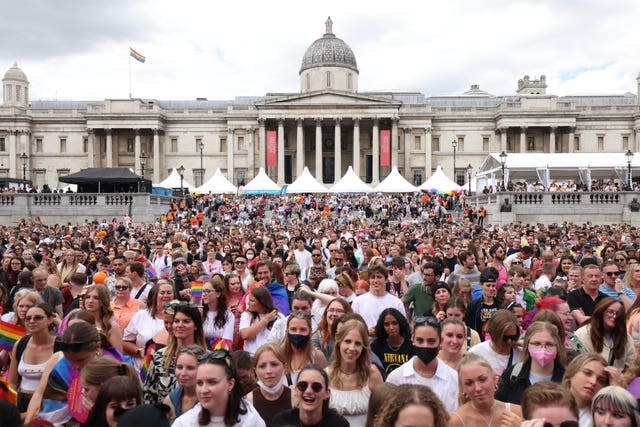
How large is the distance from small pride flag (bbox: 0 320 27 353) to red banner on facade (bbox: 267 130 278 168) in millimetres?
61555

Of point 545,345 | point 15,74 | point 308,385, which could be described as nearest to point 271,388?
point 308,385

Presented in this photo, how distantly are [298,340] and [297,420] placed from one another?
1.53 metres

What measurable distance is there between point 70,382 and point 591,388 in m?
4.01

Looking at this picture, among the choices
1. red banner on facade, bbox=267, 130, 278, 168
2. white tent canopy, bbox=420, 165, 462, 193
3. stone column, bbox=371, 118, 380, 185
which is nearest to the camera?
white tent canopy, bbox=420, 165, 462, 193

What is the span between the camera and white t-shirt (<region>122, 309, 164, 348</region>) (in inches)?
282

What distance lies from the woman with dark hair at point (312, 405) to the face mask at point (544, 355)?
1.93 m

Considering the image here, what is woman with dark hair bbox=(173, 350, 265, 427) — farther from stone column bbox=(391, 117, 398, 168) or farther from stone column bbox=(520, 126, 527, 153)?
stone column bbox=(520, 126, 527, 153)

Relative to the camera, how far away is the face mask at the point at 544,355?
204 inches

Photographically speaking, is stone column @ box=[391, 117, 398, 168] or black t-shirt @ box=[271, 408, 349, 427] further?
stone column @ box=[391, 117, 398, 168]

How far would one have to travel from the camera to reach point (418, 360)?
5.34 meters

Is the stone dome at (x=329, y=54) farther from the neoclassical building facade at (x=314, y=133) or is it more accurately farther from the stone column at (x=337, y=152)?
the stone column at (x=337, y=152)

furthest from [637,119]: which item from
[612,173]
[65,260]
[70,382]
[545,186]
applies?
[70,382]

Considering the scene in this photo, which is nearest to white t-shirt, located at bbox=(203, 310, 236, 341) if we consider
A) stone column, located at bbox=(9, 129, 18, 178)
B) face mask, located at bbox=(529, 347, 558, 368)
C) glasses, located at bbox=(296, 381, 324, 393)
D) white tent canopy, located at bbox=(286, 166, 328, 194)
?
glasses, located at bbox=(296, 381, 324, 393)

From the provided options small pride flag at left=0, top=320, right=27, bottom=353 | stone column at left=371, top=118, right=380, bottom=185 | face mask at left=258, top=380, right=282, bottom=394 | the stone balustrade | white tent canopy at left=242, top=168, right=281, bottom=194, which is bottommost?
face mask at left=258, top=380, right=282, bottom=394
